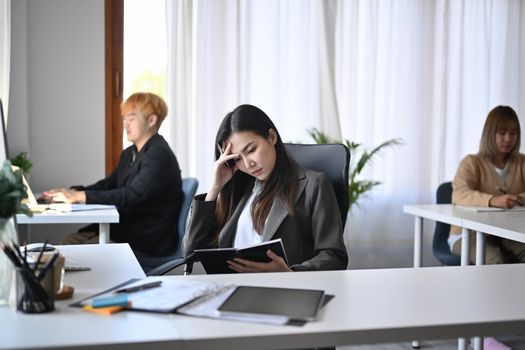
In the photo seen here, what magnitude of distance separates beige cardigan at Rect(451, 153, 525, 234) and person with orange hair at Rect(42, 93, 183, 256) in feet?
5.08

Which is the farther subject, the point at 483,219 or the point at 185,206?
the point at 185,206

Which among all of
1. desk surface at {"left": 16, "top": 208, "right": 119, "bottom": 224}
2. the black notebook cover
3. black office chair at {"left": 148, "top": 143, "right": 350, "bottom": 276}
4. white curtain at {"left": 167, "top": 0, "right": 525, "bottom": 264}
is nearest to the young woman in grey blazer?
black office chair at {"left": 148, "top": 143, "right": 350, "bottom": 276}

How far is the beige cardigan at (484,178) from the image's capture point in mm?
3754

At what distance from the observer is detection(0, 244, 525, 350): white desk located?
47.5 inches

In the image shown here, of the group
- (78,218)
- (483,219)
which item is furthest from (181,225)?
(483,219)

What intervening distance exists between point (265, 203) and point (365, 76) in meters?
2.81

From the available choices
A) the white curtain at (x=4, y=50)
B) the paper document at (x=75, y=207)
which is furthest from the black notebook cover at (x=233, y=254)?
the white curtain at (x=4, y=50)

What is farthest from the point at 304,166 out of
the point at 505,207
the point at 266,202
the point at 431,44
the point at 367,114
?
the point at 431,44

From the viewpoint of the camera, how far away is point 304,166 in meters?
2.46

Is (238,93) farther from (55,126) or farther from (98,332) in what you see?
(98,332)

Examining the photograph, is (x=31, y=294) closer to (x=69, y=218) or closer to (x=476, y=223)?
(x=69, y=218)

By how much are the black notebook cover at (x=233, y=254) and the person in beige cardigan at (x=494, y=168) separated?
6.63 ft

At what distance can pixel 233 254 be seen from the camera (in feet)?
6.33

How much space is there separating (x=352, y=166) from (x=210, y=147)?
1.03 m
